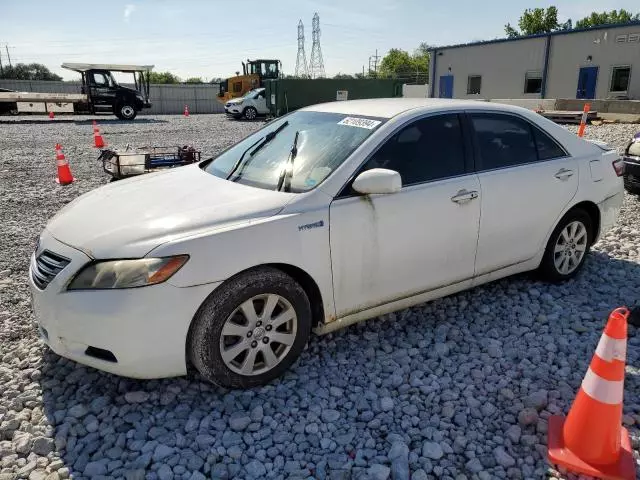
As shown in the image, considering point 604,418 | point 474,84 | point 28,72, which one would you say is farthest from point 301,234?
point 28,72

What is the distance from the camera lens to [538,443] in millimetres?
2639

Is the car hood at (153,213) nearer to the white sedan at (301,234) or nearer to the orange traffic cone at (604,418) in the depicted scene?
the white sedan at (301,234)

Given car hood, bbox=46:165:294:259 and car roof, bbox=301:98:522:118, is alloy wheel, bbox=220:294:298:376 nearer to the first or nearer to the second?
car hood, bbox=46:165:294:259

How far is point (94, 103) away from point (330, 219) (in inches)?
1005

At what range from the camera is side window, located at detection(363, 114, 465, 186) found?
346 centimetres

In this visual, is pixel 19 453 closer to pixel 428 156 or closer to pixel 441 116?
pixel 428 156

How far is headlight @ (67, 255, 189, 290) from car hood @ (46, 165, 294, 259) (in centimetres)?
5

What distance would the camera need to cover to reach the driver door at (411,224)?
321cm

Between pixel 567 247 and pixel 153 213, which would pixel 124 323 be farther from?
pixel 567 247

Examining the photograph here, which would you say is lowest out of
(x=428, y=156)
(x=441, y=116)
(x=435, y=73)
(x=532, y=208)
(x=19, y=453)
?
(x=19, y=453)

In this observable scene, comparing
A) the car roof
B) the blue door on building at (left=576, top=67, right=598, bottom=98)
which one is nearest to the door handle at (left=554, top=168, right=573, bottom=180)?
the car roof

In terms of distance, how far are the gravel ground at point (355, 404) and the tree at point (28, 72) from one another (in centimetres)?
6492

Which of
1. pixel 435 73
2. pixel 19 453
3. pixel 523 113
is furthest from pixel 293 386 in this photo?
pixel 435 73

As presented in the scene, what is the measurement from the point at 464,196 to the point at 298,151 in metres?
1.22
